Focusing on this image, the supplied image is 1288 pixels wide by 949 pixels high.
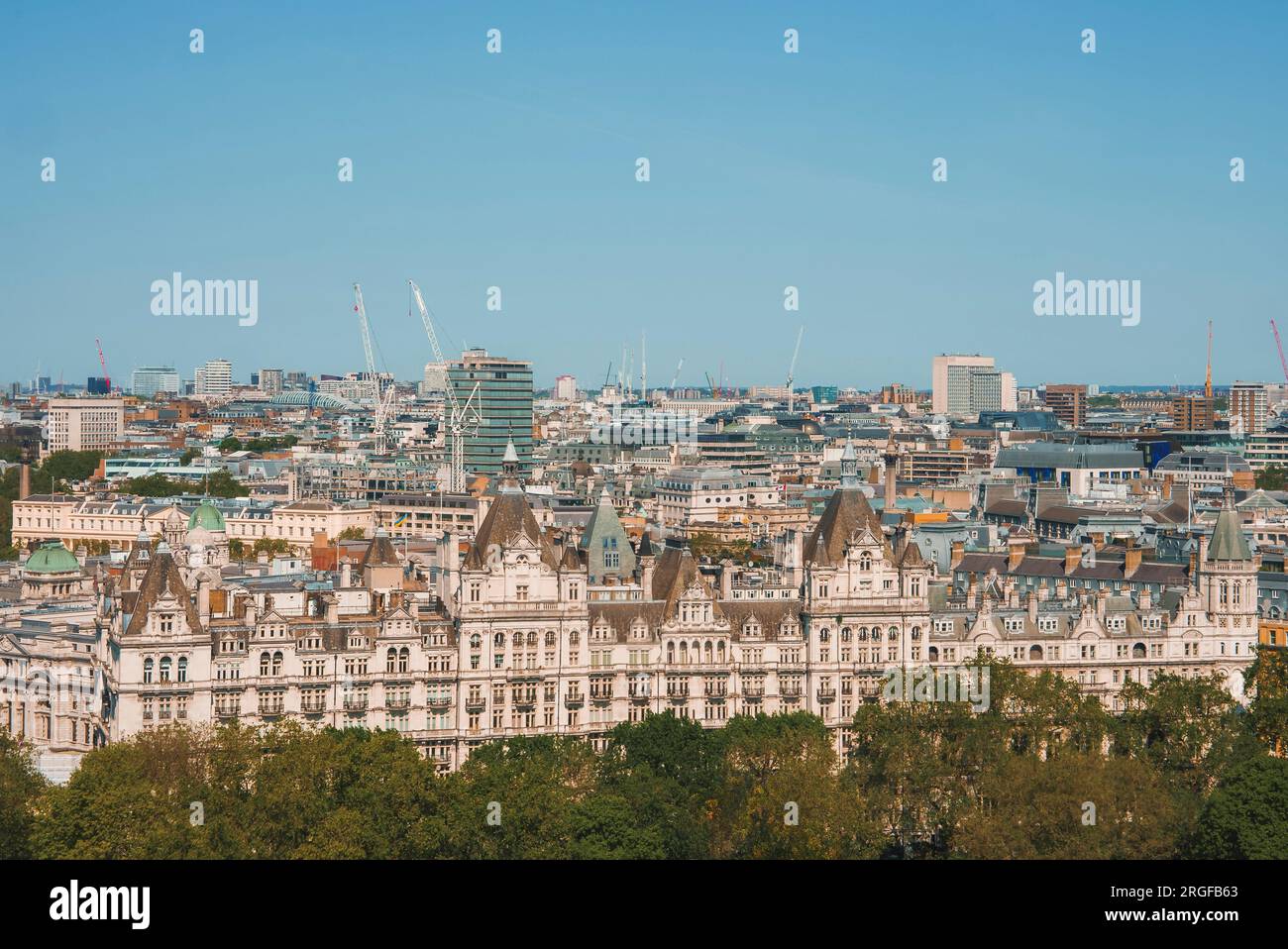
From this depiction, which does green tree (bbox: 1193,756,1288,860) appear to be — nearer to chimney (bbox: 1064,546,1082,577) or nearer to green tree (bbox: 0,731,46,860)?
green tree (bbox: 0,731,46,860)

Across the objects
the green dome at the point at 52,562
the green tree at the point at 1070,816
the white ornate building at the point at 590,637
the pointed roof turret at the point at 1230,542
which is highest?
the pointed roof turret at the point at 1230,542

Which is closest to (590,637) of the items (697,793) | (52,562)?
(697,793)

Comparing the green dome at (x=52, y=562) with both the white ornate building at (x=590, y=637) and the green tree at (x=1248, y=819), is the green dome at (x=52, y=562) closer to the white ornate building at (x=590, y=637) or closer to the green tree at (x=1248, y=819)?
the white ornate building at (x=590, y=637)

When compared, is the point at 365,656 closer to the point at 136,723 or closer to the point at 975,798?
the point at 136,723

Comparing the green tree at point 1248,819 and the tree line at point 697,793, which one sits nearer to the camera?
the green tree at point 1248,819

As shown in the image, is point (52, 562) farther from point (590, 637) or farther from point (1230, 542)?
point (1230, 542)

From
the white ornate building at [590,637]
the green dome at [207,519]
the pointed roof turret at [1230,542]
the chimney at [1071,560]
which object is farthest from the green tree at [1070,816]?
the green dome at [207,519]
